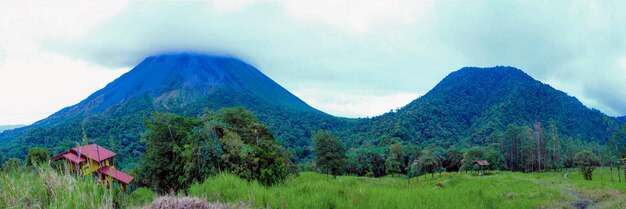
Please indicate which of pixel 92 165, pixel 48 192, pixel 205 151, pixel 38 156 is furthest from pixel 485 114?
pixel 48 192

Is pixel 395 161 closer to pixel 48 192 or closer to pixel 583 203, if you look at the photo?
pixel 583 203

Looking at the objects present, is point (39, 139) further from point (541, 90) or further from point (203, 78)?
point (541, 90)

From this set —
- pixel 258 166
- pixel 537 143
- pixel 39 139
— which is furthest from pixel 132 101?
pixel 258 166

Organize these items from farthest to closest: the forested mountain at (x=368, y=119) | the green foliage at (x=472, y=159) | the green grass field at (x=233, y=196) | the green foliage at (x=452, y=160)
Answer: the forested mountain at (x=368, y=119) → the green foliage at (x=452, y=160) → the green foliage at (x=472, y=159) → the green grass field at (x=233, y=196)

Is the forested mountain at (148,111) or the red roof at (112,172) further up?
the forested mountain at (148,111)

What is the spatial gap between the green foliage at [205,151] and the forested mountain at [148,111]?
3364 centimetres

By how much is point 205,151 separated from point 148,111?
4187 inches

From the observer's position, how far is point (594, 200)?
39.8 ft

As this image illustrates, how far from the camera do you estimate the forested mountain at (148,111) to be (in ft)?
235

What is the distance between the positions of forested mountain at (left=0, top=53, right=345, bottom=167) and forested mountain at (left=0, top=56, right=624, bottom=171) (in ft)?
0.91

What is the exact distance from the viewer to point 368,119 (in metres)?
142

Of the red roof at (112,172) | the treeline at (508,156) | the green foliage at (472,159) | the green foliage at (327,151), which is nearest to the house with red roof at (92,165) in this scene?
the red roof at (112,172)

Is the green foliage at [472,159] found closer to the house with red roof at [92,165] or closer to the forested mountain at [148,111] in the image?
the forested mountain at [148,111]

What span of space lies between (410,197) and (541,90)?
17156 centimetres
